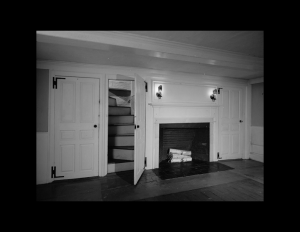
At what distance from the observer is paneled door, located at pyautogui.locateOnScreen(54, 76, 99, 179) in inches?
117

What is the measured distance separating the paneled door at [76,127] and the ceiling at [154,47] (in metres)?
0.55

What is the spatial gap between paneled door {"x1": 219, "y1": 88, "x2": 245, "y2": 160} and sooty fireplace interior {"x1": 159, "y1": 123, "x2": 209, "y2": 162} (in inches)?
20.6

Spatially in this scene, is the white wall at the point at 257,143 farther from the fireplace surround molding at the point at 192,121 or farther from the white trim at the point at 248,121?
the fireplace surround molding at the point at 192,121

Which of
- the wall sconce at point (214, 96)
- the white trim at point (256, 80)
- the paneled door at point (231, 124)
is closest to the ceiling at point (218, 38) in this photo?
the wall sconce at point (214, 96)

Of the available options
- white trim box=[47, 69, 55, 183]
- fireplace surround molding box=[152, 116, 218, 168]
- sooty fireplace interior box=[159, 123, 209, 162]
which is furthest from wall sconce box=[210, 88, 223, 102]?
white trim box=[47, 69, 55, 183]

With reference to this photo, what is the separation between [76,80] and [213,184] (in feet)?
11.1

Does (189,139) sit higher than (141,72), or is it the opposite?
(141,72)

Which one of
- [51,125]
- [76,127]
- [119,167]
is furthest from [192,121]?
[51,125]

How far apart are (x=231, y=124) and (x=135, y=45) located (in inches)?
145

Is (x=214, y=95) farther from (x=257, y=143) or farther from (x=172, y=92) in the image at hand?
(x=257, y=143)

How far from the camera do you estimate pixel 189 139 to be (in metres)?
4.27
